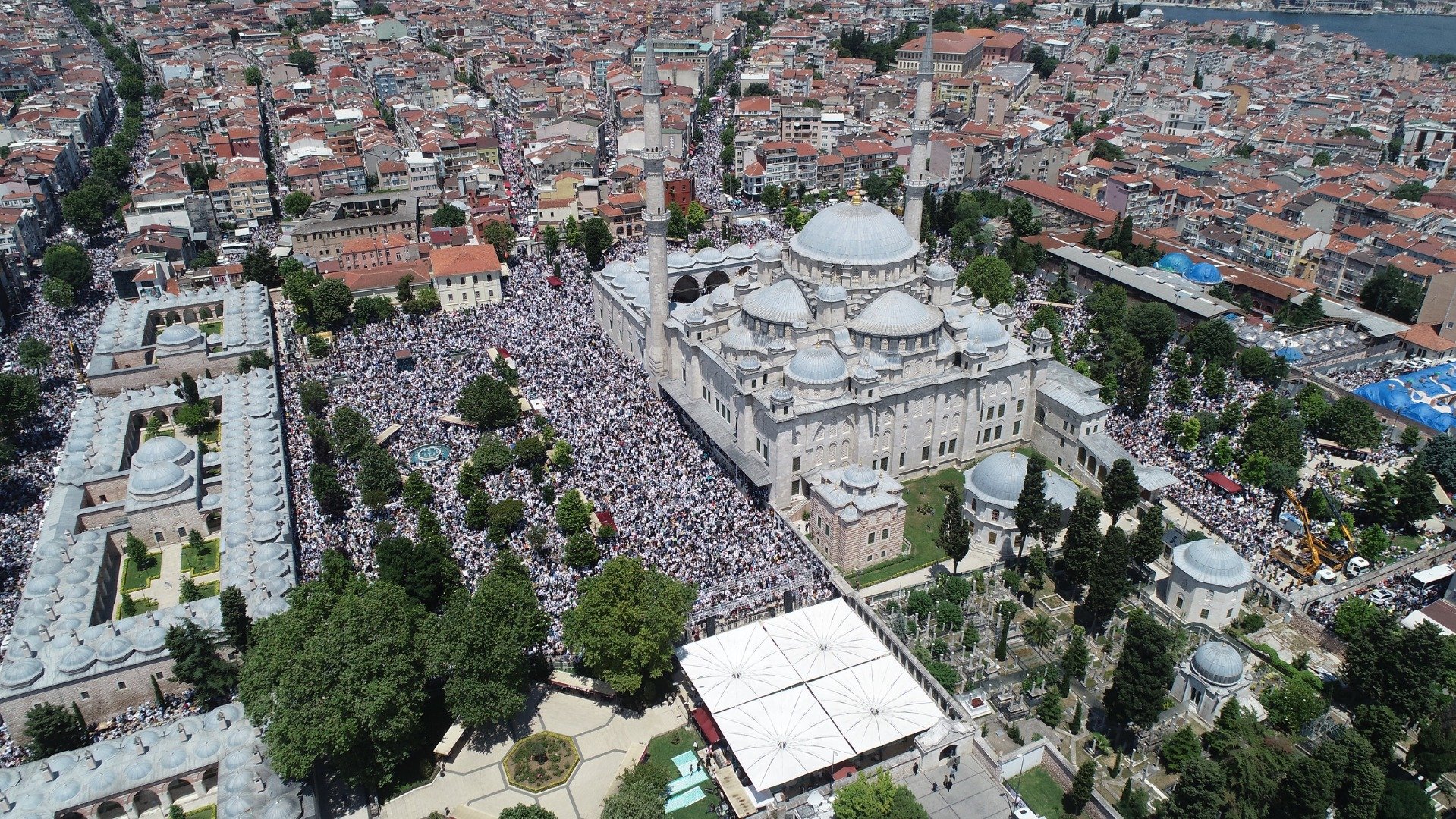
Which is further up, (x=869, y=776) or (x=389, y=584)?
(x=389, y=584)

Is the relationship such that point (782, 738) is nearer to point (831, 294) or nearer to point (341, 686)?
point (341, 686)

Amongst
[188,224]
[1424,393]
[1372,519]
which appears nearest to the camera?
[1372,519]

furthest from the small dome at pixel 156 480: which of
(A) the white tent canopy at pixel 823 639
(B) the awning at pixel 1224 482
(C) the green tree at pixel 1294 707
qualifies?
(B) the awning at pixel 1224 482

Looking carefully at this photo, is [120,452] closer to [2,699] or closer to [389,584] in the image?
[2,699]

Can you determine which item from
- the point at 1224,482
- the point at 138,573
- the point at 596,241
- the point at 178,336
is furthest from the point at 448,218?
the point at 1224,482

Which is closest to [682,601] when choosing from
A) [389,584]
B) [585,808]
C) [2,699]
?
[585,808]

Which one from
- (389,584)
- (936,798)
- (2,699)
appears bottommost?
(936,798)
